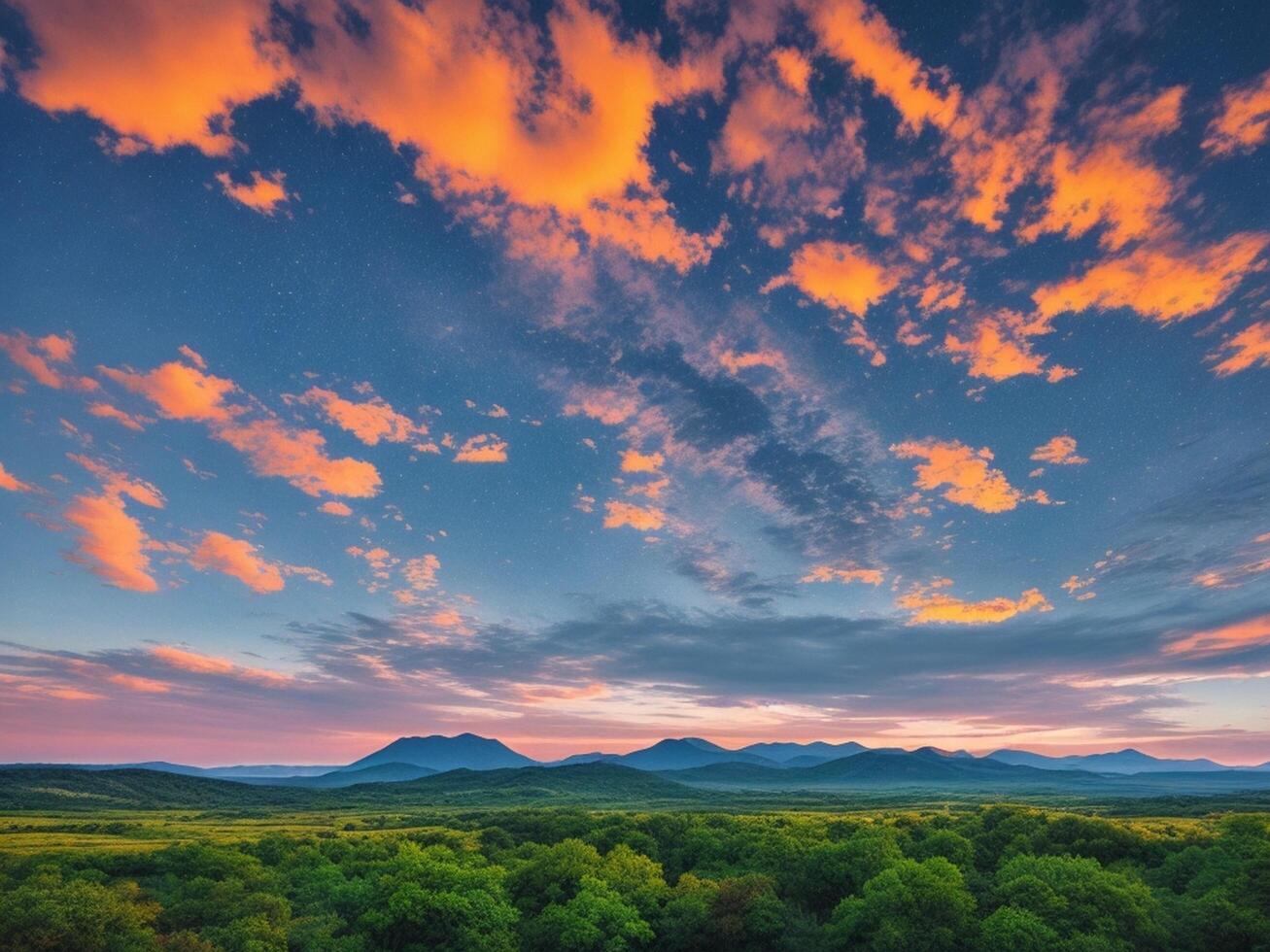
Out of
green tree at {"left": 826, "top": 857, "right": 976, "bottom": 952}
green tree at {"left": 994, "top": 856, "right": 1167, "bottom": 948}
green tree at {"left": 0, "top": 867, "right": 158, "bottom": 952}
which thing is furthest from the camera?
green tree at {"left": 826, "top": 857, "right": 976, "bottom": 952}

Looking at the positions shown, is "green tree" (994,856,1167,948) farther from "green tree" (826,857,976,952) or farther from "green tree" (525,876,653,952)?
"green tree" (525,876,653,952)

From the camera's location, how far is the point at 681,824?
12650 cm

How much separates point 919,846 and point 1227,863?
3550cm

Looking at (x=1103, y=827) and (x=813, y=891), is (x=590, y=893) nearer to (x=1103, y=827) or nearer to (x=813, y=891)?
(x=813, y=891)

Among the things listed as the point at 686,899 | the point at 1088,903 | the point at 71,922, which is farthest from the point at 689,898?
the point at 71,922

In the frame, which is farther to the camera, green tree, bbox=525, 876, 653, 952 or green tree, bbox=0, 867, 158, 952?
green tree, bbox=525, 876, 653, 952

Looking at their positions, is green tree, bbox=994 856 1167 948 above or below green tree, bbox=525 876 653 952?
above

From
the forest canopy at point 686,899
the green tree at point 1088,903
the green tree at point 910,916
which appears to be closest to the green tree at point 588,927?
the forest canopy at point 686,899

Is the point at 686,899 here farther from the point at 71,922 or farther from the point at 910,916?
the point at 71,922

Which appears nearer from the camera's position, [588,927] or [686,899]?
[588,927]

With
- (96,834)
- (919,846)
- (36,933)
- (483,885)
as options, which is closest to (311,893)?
(483,885)

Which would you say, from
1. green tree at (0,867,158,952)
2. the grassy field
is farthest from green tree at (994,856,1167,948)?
green tree at (0,867,158,952)

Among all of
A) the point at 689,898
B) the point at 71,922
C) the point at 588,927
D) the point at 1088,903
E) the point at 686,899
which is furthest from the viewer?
the point at 689,898

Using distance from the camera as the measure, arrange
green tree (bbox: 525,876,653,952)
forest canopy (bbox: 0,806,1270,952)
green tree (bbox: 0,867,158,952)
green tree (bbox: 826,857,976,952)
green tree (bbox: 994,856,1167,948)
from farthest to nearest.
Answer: green tree (bbox: 525,876,653,952)
green tree (bbox: 826,857,976,952)
green tree (bbox: 994,856,1167,948)
forest canopy (bbox: 0,806,1270,952)
green tree (bbox: 0,867,158,952)
